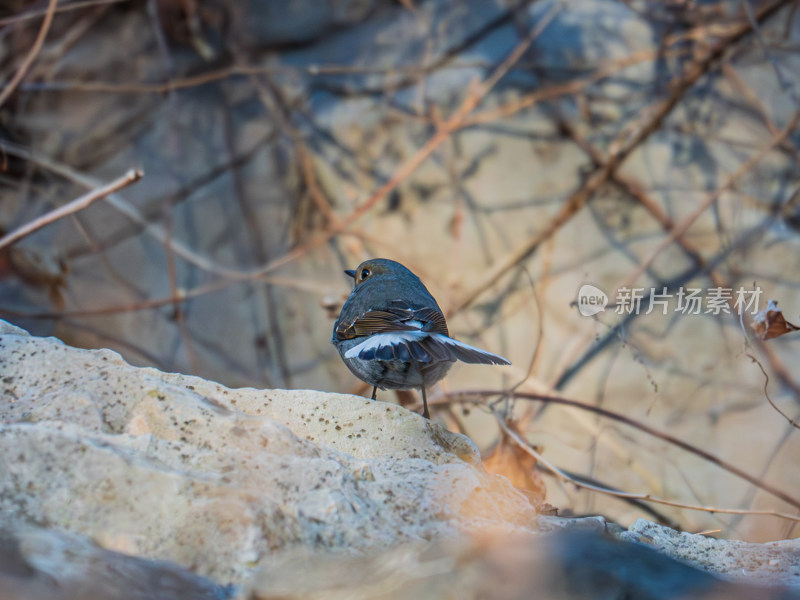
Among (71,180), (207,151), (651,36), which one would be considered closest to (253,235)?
(207,151)

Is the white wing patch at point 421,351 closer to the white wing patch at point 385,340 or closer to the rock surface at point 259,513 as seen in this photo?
the white wing patch at point 385,340

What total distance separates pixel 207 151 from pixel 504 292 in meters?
2.76

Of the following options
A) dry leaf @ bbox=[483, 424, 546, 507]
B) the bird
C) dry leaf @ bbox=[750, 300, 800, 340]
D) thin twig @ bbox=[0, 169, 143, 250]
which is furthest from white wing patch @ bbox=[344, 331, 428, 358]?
dry leaf @ bbox=[750, 300, 800, 340]

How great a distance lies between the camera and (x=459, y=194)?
5.61m

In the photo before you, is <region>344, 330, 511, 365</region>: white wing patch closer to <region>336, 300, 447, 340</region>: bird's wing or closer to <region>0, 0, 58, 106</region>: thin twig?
<region>336, 300, 447, 340</region>: bird's wing

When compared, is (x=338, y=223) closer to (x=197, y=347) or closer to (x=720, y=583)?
(x=197, y=347)

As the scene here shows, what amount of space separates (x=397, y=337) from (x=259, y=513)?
0.95 meters

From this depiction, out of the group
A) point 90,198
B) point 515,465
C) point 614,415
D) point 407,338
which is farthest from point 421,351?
point 614,415

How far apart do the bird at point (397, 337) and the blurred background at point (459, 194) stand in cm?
223

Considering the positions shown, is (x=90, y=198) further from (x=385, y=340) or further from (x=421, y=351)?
(x=421, y=351)

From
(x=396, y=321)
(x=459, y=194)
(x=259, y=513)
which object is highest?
(x=459, y=194)

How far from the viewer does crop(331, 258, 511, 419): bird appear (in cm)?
216

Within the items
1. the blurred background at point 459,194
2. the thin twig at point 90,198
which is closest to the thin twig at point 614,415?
the blurred background at point 459,194

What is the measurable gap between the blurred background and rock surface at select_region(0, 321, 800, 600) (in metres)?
2.97
